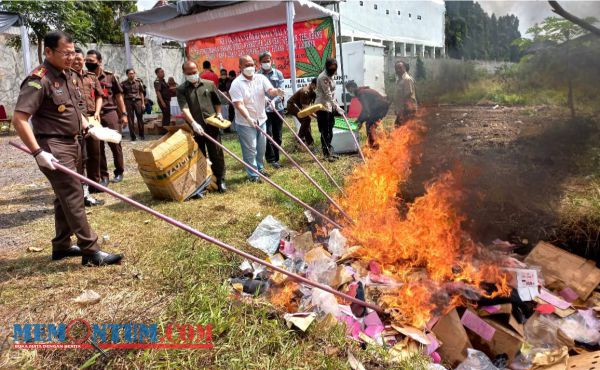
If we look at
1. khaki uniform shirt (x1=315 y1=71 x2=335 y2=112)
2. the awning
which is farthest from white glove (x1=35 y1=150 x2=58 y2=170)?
the awning

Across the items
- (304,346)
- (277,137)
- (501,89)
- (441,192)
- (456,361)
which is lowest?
(456,361)

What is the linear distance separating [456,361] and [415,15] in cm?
506

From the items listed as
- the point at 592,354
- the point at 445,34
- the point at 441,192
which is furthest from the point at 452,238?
the point at 445,34

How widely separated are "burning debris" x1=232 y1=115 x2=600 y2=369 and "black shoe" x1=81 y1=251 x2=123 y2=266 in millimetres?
1228

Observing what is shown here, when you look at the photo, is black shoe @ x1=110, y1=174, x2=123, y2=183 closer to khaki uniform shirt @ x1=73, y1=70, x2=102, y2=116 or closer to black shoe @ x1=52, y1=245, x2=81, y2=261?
khaki uniform shirt @ x1=73, y1=70, x2=102, y2=116

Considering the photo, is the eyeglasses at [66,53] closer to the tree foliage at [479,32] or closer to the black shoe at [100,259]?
the black shoe at [100,259]

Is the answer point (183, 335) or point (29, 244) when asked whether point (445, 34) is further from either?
point (29, 244)

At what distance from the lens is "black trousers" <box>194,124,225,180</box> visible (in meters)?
5.81

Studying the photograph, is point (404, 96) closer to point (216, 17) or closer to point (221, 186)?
point (221, 186)

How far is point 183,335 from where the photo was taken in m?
2.43

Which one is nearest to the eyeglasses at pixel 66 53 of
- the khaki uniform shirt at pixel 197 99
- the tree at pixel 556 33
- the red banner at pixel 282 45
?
the khaki uniform shirt at pixel 197 99

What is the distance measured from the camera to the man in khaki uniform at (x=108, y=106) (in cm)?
604

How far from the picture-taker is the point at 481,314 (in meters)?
3.05

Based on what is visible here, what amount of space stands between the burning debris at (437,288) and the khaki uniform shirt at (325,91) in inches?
142
